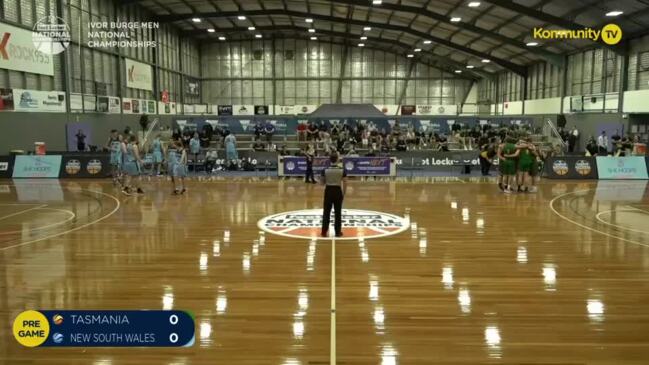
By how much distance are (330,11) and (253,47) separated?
14.0 metres

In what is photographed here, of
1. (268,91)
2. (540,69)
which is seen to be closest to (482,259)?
(540,69)

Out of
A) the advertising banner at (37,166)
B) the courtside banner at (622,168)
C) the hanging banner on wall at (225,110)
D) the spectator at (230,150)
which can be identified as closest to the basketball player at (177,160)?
the spectator at (230,150)

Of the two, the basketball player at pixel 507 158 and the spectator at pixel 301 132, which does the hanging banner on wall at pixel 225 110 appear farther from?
the basketball player at pixel 507 158

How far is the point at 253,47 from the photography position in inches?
1769

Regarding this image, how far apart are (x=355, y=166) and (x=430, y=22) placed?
17335mm

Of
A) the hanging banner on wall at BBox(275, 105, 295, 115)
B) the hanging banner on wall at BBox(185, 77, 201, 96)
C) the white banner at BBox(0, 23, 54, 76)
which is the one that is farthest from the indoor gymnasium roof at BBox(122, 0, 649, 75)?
the white banner at BBox(0, 23, 54, 76)

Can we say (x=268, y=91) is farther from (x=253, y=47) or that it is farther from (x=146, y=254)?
(x=146, y=254)

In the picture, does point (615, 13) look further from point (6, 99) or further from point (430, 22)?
point (6, 99)

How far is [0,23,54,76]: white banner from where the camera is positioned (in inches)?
762

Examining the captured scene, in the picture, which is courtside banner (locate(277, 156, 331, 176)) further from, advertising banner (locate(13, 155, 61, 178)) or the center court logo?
the center court logo

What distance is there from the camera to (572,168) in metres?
19.1

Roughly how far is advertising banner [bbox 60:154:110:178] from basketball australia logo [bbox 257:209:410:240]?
446 inches

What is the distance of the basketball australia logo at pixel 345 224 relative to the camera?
911 cm

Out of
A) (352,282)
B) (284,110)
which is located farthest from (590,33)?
(284,110)
